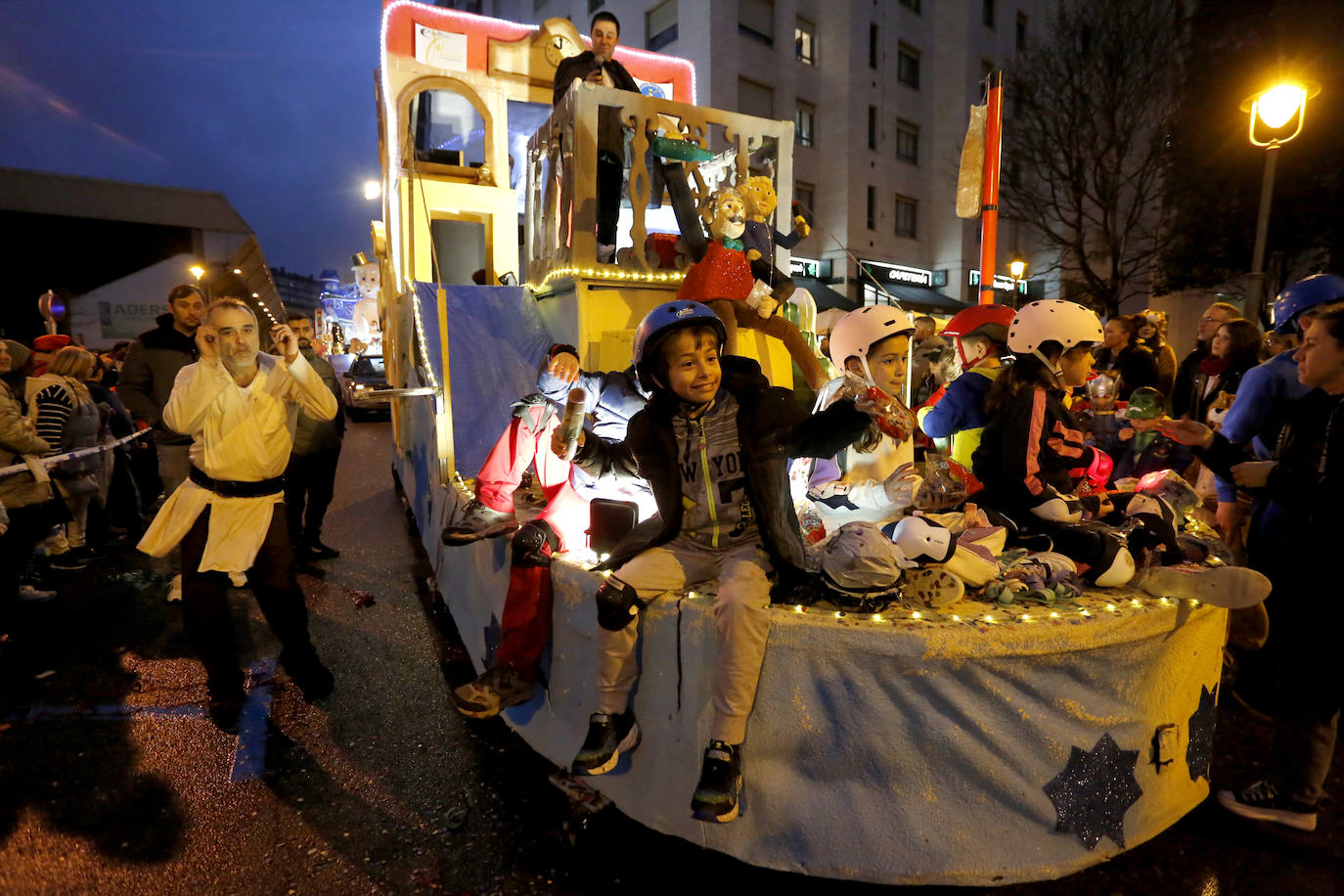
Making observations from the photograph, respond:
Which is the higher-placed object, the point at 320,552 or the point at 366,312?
the point at 366,312

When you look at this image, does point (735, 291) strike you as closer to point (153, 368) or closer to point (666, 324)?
point (666, 324)

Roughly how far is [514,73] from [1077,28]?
60.7 ft

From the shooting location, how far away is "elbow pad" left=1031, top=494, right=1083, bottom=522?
9.75 ft

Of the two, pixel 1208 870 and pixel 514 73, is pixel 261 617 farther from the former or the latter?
pixel 514 73

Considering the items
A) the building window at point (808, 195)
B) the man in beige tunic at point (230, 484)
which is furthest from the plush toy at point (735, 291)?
the building window at point (808, 195)

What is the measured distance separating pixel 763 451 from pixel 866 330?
0.82 m

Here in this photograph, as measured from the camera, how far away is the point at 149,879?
102 inches

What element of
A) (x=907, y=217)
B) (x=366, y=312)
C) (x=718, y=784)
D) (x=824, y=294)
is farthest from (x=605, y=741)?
(x=907, y=217)

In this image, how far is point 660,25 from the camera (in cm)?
2125

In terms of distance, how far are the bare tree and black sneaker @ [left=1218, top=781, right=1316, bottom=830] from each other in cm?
2039

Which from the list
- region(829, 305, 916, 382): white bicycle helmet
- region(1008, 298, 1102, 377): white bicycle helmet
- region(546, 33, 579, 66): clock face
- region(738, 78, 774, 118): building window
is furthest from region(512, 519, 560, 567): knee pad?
region(738, 78, 774, 118): building window

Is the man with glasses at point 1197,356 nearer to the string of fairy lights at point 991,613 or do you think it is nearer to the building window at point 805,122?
the string of fairy lights at point 991,613

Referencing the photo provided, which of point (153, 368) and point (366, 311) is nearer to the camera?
point (153, 368)

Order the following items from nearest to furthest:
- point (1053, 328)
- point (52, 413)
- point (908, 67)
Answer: point (1053, 328), point (52, 413), point (908, 67)
